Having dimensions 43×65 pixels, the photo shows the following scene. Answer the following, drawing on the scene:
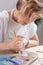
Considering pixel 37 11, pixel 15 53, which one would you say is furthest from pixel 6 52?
pixel 37 11

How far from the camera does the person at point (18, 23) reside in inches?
36.7

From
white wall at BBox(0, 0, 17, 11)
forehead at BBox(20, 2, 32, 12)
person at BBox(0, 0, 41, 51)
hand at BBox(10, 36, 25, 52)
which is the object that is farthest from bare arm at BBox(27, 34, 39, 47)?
white wall at BBox(0, 0, 17, 11)

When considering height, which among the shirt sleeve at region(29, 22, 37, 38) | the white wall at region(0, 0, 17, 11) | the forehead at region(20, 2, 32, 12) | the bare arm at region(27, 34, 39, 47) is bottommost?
the bare arm at region(27, 34, 39, 47)

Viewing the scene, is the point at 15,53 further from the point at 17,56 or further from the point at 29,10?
the point at 29,10

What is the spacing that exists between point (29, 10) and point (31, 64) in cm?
29

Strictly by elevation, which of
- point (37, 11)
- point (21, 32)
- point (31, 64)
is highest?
point (37, 11)

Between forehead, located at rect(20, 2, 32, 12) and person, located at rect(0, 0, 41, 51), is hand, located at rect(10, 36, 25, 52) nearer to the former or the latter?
person, located at rect(0, 0, 41, 51)

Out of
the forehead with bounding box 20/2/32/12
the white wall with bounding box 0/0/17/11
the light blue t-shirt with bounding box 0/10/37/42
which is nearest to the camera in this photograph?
the forehead with bounding box 20/2/32/12

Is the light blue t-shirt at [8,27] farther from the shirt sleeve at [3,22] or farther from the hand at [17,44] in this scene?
the hand at [17,44]

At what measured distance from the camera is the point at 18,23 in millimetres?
1185

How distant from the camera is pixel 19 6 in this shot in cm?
97

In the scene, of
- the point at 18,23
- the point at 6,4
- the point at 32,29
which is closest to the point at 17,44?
the point at 18,23

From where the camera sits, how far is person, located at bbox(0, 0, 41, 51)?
931 millimetres

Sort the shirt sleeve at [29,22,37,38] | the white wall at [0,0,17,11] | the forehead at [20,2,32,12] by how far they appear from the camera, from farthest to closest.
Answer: the white wall at [0,0,17,11]
the shirt sleeve at [29,22,37,38]
the forehead at [20,2,32,12]
